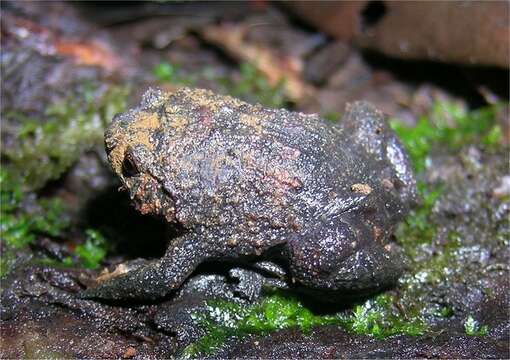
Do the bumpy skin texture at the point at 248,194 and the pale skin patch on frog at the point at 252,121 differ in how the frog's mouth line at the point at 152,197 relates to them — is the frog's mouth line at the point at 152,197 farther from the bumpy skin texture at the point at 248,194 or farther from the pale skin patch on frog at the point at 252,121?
the pale skin patch on frog at the point at 252,121

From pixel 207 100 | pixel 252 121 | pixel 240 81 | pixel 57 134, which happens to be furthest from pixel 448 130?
pixel 57 134

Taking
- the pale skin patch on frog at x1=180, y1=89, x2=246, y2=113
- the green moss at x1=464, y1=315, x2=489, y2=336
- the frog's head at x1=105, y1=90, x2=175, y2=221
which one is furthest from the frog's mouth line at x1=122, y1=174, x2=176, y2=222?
the green moss at x1=464, y1=315, x2=489, y2=336

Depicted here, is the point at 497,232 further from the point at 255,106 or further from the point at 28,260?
the point at 28,260

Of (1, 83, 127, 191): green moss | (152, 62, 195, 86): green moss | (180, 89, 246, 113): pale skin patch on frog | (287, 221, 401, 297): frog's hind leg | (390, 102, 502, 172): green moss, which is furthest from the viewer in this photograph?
(152, 62, 195, 86): green moss

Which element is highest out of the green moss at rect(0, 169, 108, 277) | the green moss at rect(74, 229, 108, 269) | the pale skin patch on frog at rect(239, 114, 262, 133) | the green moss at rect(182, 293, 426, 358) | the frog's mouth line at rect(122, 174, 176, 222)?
the pale skin patch on frog at rect(239, 114, 262, 133)

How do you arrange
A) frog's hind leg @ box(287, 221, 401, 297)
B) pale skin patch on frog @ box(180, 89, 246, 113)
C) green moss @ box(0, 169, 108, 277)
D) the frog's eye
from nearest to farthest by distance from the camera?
1. frog's hind leg @ box(287, 221, 401, 297)
2. the frog's eye
3. pale skin patch on frog @ box(180, 89, 246, 113)
4. green moss @ box(0, 169, 108, 277)

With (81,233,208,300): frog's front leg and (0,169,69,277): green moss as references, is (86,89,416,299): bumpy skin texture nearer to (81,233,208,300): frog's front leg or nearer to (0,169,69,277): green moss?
(81,233,208,300): frog's front leg

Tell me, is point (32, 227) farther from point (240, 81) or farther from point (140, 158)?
point (240, 81)
